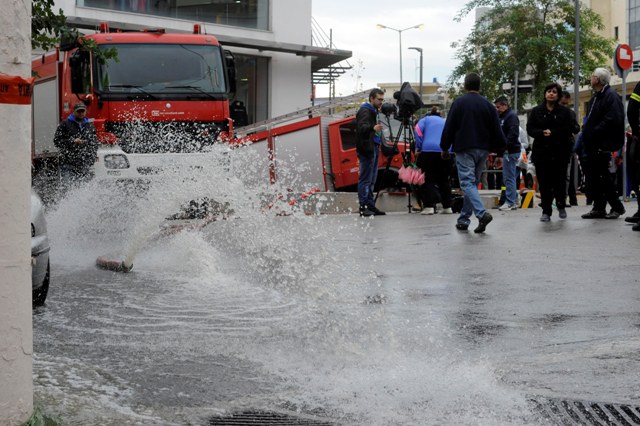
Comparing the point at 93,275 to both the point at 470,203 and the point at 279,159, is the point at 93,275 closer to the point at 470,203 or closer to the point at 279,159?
the point at 470,203

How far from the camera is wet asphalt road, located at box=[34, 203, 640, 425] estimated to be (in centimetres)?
406

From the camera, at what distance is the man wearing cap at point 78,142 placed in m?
16.1

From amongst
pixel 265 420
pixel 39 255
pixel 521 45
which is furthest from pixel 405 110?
pixel 521 45

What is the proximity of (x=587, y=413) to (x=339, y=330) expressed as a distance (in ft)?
6.67

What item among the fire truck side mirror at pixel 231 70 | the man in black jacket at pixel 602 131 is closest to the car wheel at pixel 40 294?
the man in black jacket at pixel 602 131

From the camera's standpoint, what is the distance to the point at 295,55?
120 feet

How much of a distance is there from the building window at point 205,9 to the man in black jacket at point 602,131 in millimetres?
21428

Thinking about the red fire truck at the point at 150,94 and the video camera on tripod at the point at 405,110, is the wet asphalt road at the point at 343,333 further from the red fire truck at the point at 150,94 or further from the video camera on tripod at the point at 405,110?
the video camera on tripod at the point at 405,110

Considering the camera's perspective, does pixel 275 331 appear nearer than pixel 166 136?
Yes

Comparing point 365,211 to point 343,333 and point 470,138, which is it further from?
point 343,333

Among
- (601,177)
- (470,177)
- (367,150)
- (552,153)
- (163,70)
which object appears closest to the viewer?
(470,177)

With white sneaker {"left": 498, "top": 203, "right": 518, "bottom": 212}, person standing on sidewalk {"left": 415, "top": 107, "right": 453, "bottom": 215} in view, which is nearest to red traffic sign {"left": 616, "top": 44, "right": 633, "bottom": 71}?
white sneaker {"left": 498, "top": 203, "right": 518, "bottom": 212}

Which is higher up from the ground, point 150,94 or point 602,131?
point 150,94

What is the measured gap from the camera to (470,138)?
1270 cm
